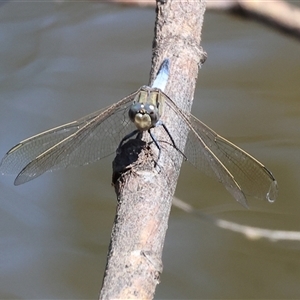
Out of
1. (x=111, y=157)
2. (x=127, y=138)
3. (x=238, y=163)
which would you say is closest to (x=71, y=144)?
(x=127, y=138)

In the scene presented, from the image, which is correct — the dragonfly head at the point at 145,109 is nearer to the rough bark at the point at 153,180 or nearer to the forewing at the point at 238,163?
the rough bark at the point at 153,180

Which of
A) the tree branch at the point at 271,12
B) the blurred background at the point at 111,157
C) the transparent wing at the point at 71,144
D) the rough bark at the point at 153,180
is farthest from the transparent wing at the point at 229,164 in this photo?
the blurred background at the point at 111,157

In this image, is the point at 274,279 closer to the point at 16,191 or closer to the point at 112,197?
the point at 112,197

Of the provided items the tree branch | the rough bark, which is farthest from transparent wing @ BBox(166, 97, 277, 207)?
the tree branch

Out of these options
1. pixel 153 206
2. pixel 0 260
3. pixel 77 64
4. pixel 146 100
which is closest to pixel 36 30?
pixel 77 64

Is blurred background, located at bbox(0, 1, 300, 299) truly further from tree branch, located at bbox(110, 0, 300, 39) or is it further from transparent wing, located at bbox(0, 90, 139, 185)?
tree branch, located at bbox(110, 0, 300, 39)
